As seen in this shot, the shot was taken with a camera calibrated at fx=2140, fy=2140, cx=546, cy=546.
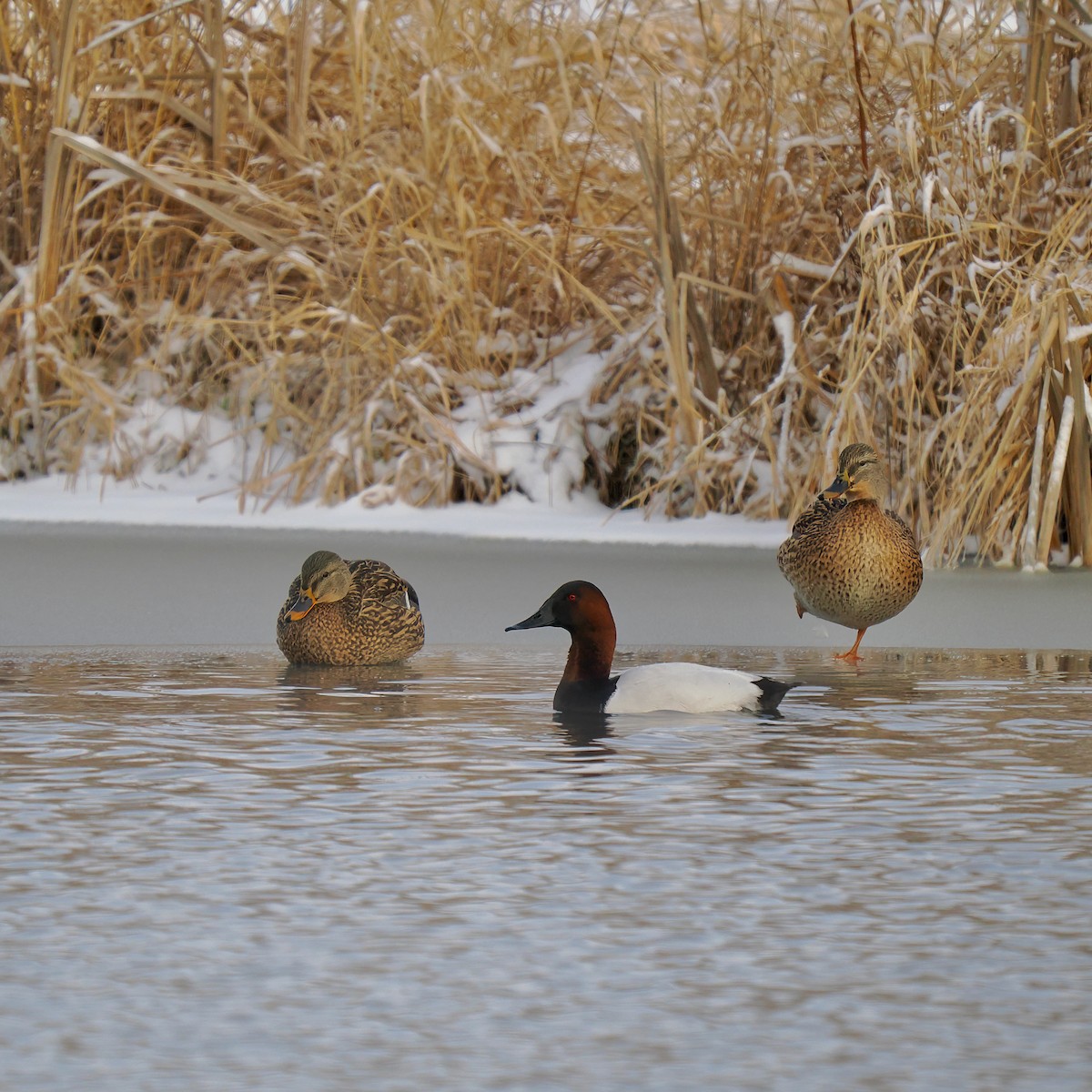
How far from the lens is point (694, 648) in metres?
6.09

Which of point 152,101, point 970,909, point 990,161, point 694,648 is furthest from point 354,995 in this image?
point 152,101

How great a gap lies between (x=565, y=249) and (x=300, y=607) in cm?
450

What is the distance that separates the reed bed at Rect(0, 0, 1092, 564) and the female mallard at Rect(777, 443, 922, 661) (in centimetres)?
145

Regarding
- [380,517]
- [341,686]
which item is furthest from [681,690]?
[380,517]

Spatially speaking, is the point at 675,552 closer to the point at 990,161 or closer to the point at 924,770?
the point at 990,161

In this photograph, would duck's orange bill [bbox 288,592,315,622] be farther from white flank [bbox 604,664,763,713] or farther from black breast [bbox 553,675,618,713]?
white flank [bbox 604,664,763,713]

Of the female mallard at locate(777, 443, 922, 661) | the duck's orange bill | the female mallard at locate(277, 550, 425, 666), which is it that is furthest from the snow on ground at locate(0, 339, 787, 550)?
the duck's orange bill

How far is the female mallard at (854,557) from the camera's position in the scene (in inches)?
233

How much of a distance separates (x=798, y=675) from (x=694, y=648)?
2.09 ft

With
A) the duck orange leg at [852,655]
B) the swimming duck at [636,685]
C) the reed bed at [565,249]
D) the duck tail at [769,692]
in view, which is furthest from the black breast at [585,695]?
the reed bed at [565,249]

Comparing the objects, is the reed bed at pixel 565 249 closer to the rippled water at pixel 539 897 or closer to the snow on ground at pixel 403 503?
the snow on ground at pixel 403 503

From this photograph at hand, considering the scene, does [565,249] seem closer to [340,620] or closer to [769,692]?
[340,620]

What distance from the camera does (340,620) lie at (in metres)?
5.58

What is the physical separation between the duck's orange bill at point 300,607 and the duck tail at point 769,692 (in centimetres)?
142
